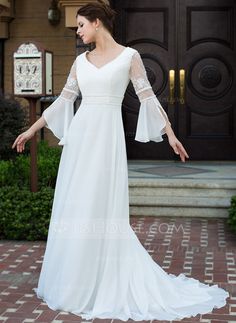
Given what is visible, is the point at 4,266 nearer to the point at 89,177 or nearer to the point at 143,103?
the point at 89,177

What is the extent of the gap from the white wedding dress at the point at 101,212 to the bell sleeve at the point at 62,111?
0.08 meters

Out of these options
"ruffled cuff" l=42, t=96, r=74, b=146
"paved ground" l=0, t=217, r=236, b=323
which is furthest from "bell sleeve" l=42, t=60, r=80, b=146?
"paved ground" l=0, t=217, r=236, b=323

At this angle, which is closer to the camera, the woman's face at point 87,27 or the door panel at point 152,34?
the woman's face at point 87,27

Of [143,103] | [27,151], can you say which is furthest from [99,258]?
[27,151]

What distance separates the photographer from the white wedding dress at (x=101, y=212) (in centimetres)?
427

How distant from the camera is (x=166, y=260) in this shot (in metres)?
5.58

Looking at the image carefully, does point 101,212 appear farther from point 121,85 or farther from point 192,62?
point 192,62

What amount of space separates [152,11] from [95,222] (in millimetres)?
5631

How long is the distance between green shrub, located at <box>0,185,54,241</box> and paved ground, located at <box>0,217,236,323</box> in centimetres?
9

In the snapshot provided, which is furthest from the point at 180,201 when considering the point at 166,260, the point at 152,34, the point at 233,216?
the point at 152,34

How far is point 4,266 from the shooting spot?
5422 millimetres

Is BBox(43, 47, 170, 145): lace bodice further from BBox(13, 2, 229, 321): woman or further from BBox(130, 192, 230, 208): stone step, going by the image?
BBox(130, 192, 230, 208): stone step

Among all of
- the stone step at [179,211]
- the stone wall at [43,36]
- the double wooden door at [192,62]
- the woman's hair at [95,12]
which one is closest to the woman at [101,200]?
the woman's hair at [95,12]

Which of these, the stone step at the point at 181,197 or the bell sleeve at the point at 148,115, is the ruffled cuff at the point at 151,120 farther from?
the stone step at the point at 181,197
